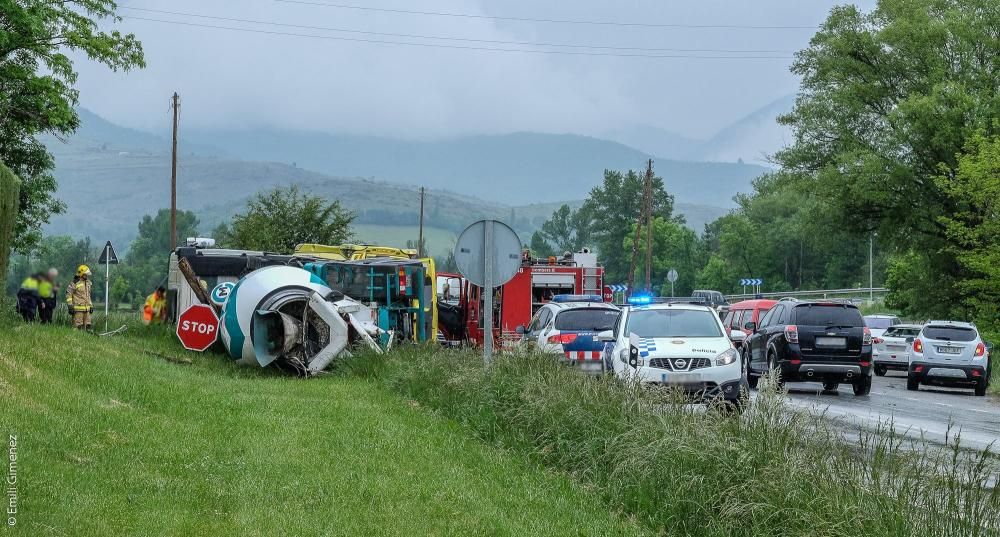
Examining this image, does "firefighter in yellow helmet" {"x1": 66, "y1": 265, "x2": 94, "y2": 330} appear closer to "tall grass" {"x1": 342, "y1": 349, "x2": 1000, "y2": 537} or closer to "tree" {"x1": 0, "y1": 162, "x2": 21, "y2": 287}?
"tree" {"x1": 0, "y1": 162, "x2": 21, "y2": 287}

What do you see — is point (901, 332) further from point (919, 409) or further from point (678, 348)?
point (678, 348)

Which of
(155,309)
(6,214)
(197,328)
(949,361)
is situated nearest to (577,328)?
(197,328)

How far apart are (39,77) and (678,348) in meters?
18.3

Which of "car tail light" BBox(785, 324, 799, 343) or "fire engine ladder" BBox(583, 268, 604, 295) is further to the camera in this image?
"fire engine ladder" BBox(583, 268, 604, 295)

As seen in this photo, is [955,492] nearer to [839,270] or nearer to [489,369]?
[489,369]

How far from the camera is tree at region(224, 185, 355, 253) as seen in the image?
53125mm

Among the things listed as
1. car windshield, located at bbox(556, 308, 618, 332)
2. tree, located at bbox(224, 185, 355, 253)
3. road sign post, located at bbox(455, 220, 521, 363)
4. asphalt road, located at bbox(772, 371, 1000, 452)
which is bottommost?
asphalt road, located at bbox(772, 371, 1000, 452)

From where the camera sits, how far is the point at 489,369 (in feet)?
47.6

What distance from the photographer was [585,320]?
22.1 metres

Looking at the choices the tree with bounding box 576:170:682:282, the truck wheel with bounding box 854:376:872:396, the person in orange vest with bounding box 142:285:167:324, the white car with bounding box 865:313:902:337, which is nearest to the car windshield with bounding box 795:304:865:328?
the truck wheel with bounding box 854:376:872:396

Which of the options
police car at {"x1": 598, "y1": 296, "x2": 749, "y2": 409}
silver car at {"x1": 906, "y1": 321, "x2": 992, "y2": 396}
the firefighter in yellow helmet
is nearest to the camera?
police car at {"x1": 598, "y1": 296, "x2": 749, "y2": 409}

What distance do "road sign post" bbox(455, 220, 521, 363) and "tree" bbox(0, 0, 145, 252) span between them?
12.8m

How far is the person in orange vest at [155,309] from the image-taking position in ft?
91.2

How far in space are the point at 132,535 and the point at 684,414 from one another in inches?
178
